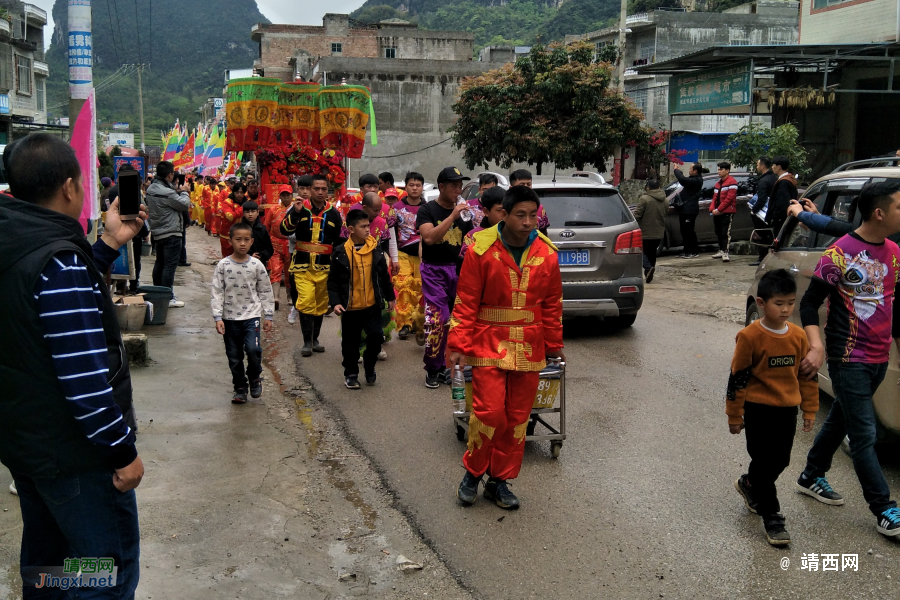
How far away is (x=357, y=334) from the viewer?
7797mm

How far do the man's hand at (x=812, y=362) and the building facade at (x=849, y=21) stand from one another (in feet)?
50.1

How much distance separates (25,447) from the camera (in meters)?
2.66

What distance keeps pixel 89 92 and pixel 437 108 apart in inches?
1243

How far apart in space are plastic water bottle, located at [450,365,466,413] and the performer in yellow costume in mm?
3660

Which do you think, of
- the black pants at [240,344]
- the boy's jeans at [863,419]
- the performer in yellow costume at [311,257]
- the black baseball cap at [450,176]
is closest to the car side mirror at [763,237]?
the black baseball cap at [450,176]

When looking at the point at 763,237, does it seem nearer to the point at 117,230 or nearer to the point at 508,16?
the point at 117,230

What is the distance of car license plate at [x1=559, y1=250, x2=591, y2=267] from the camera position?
928 centimetres

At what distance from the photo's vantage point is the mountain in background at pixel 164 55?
294ft

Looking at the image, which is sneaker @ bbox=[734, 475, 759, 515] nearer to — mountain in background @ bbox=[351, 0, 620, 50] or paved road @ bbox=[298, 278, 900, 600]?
paved road @ bbox=[298, 278, 900, 600]

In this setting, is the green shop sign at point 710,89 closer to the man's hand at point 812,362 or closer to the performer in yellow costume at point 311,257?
the performer in yellow costume at point 311,257

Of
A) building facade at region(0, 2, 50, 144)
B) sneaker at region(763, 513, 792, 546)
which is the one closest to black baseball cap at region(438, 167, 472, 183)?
A: sneaker at region(763, 513, 792, 546)

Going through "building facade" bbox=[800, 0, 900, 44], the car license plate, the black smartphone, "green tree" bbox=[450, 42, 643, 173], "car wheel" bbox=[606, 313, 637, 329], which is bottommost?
"car wheel" bbox=[606, 313, 637, 329]

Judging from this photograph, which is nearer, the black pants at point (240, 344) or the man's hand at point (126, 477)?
the man's hand at point (126, 477)

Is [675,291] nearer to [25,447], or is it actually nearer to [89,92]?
[89,92]
